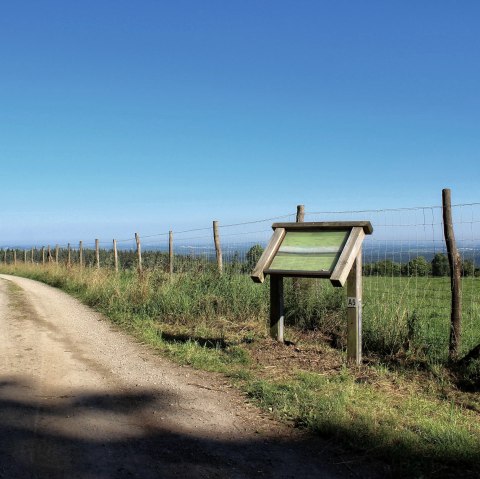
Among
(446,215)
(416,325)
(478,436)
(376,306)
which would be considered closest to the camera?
(478,436)

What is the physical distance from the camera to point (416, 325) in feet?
23.1

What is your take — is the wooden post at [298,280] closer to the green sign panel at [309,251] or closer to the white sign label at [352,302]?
the green sign panel at [309,251]

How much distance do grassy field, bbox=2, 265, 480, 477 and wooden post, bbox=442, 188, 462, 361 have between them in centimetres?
27

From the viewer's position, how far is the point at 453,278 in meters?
6.45

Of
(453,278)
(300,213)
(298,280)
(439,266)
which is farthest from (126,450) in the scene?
(300,213)

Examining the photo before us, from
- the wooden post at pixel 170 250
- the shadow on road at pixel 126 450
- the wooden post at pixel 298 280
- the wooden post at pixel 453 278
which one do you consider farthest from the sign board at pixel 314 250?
the wooden post at pixel 170 250

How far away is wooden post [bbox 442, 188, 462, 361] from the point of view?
6.45 meters

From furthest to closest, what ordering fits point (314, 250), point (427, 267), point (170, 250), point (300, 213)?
1. point (170, 250)
2. point (300, 213)
3. point (427, 267)
4. point (314, 250)

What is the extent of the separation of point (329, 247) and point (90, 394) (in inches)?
133

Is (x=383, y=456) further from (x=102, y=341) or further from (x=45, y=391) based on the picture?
(x=102, y=341)

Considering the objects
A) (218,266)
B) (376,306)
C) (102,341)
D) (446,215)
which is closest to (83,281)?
(218,266)

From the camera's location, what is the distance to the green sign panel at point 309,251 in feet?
21.1

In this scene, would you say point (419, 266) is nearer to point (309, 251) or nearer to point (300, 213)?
point (300, 213)

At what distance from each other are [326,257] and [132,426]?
3.21 metres
